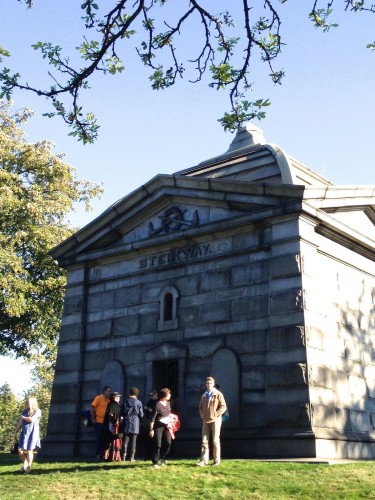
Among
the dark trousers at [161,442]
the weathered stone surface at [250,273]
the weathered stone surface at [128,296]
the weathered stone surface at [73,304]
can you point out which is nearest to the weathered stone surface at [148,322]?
the weathered stone surface at [128,296]

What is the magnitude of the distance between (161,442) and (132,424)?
0.96 m

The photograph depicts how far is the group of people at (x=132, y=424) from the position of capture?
40.8 ft

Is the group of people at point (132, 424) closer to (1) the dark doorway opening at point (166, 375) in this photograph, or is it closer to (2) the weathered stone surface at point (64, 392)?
(1) the dark doorway opening at point (166, 375)

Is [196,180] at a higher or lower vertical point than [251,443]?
higher

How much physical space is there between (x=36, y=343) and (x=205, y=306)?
13.8m

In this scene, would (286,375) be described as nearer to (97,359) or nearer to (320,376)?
(320,376)

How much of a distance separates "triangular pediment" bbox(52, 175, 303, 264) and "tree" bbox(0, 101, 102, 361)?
19.3 ft

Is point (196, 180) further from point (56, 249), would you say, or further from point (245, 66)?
point (245, 66)

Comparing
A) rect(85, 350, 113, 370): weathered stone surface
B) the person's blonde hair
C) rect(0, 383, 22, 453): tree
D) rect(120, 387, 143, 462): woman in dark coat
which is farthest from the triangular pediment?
rect(0, 383, 22, 453): tree

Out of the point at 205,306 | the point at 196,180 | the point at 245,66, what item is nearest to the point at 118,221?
the point at 196,180

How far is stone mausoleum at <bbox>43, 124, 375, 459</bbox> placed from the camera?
14.0 metres

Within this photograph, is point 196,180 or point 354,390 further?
point 196,180

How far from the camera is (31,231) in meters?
25.4

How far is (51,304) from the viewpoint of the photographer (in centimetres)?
2670
